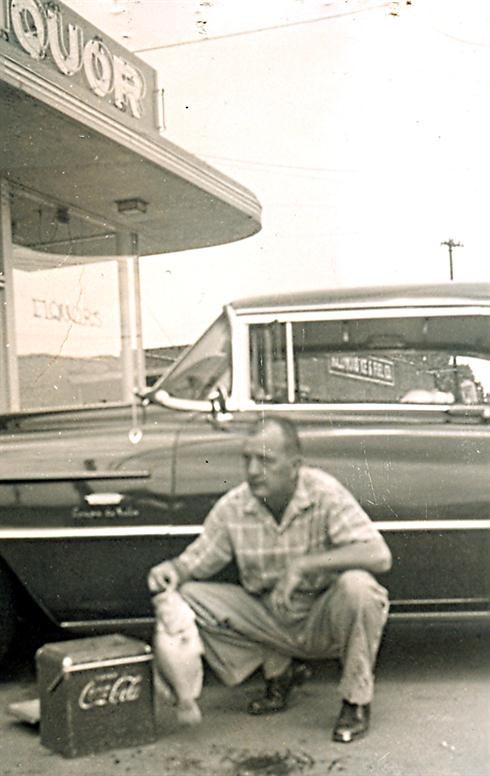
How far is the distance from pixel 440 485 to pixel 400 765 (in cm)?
87

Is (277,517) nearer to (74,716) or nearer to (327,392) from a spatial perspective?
(327,392)

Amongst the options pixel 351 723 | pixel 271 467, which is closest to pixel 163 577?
pixel 271 467

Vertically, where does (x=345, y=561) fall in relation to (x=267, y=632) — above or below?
above

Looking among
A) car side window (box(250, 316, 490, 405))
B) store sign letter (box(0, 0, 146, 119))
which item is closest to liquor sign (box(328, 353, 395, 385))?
car side window (box(250, 316, 490, 405))

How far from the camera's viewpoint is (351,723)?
2.63m

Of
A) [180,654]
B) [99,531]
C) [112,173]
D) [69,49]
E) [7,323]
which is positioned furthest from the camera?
[69,49]

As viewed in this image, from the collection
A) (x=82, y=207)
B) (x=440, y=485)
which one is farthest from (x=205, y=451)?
(x=82, y=207)

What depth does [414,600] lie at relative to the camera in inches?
114

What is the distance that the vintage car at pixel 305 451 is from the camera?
2.85 metres

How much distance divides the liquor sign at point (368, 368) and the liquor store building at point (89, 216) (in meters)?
0.54

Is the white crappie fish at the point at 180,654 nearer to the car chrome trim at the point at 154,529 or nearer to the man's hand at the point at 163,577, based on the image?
the man's hand at the point at 163,577

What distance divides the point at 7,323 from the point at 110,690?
2.00 meters

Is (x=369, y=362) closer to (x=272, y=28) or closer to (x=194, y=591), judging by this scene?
(x=194, y=591)

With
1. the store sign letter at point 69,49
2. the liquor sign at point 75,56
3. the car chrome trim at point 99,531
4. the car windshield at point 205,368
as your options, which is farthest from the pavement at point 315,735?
the store sign letter at point 69,49
